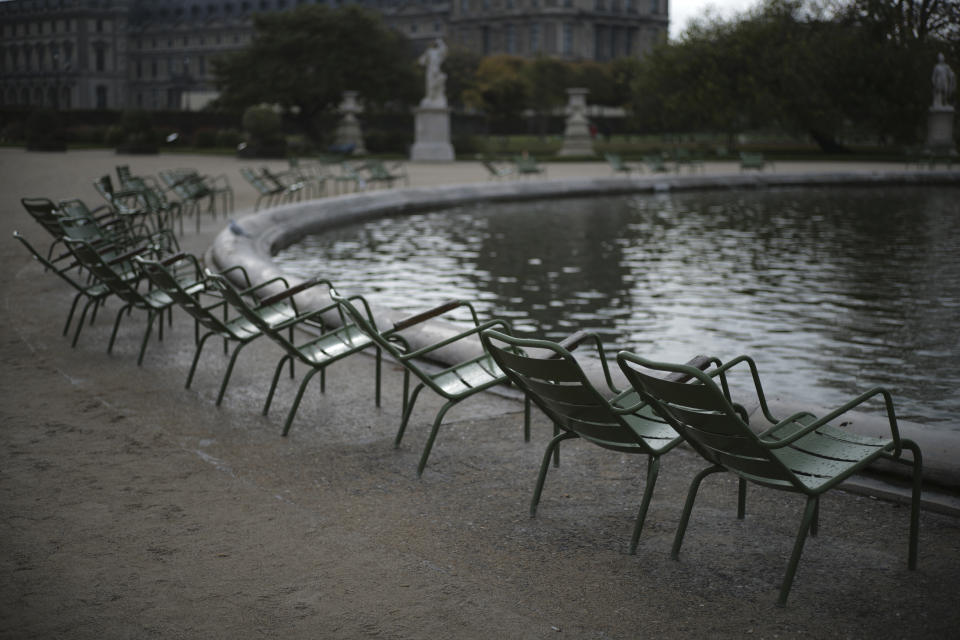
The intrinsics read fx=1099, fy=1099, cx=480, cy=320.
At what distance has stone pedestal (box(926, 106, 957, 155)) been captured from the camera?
36.2 m

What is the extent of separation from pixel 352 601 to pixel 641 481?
176 centimetres

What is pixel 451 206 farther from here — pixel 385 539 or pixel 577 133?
pixel 577 133

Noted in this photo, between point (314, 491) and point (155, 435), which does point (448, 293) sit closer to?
point (155, 435)

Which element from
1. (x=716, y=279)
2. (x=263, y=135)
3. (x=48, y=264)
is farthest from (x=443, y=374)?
(x=263, y=135)

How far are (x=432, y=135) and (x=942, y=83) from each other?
17.0 meters

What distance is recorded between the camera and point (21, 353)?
779 cm

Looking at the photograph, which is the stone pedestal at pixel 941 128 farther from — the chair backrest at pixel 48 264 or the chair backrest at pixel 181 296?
the chair backrest at pixel 181 296

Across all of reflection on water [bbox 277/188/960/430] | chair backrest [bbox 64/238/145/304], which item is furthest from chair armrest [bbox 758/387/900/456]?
chair backrest [bbox 64/238/145/304]

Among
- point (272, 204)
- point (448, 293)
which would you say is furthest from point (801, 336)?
point (272, 204)

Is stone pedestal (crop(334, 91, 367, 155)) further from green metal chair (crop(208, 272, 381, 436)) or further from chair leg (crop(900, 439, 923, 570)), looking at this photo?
chair leg (crop(900, 439, 923, 570))

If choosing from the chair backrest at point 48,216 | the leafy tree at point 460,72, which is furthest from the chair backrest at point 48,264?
the leafy tree at point 460,72

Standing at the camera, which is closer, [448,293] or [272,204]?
[448,293]

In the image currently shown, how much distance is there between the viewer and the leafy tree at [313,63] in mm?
50219

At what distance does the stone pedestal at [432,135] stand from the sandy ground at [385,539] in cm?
3213
